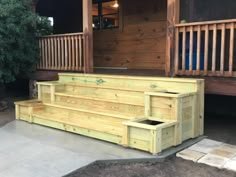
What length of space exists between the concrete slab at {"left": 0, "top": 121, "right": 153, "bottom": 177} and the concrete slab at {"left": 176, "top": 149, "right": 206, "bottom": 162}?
416 millimetres

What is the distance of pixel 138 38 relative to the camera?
7.01m

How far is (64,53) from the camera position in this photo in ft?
21.2

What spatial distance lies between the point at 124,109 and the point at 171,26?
1.50 metres

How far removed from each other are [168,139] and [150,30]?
3.60 m

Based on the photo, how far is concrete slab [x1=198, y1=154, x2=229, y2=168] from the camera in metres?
3.36

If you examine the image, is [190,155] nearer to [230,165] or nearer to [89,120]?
[230,165]

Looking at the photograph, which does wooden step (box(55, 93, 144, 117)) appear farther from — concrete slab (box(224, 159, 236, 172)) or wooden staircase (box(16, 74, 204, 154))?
concrete slab (box(224, 159, 236, 172))

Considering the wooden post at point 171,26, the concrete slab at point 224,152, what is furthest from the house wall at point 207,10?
the concrete slab at point 224,152

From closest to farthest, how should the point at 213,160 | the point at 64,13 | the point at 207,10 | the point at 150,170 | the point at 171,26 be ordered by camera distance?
the point at 150,170
the point at 213,160
the point at 171,26
the point at 207,10
the point at 64,13

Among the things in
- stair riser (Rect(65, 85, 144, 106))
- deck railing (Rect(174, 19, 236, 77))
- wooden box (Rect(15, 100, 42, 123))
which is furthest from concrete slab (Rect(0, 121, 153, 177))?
deck railing (Rect(174, 19, 236, 77))

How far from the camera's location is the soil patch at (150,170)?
3.13 m

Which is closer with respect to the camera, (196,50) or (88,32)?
(196,50)

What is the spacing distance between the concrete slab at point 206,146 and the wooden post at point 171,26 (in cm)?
124

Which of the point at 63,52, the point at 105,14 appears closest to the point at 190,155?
the point at 63,52
